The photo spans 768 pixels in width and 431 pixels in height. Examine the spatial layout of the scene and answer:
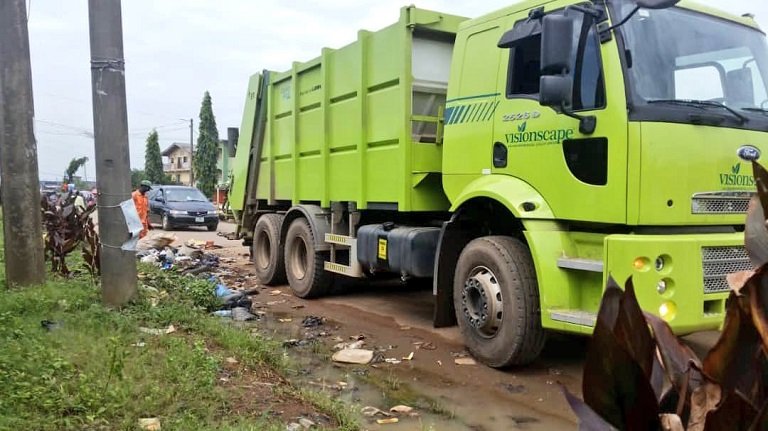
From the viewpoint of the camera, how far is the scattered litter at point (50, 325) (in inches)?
198

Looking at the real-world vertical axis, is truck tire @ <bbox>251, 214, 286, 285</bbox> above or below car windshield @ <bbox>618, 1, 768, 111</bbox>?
below

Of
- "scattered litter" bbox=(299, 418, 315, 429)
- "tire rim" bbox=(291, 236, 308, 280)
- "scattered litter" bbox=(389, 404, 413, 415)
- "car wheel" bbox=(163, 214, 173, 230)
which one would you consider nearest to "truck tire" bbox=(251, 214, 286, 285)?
"tire rim" bbox=(291, 236, 308, 280)

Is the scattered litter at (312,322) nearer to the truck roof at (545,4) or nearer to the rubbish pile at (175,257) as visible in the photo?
the rubbish pile at (175,257)

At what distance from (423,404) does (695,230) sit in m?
2.22

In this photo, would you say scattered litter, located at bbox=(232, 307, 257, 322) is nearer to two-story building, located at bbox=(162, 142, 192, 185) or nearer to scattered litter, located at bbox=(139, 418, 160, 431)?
scattered litter, located at bbox=(139, 418, 160, 431)

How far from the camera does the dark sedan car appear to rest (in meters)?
19.8

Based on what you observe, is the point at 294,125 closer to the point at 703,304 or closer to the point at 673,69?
the point at 673,69

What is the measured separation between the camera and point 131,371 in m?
4.00

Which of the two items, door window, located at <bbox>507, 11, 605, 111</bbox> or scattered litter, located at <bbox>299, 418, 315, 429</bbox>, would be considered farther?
door window, located at <bbox>507, 11, 605, 111</bbox>

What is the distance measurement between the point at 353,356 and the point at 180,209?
1559cm

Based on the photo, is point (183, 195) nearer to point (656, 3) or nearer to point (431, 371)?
point (431, 371)

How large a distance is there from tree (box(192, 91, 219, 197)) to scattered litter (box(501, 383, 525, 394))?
3880 centimetres

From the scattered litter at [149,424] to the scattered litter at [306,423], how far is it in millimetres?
758

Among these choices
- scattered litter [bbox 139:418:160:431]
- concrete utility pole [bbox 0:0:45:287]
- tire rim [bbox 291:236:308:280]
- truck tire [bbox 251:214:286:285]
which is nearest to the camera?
scattered litter [bbox 139:418:160:431]
